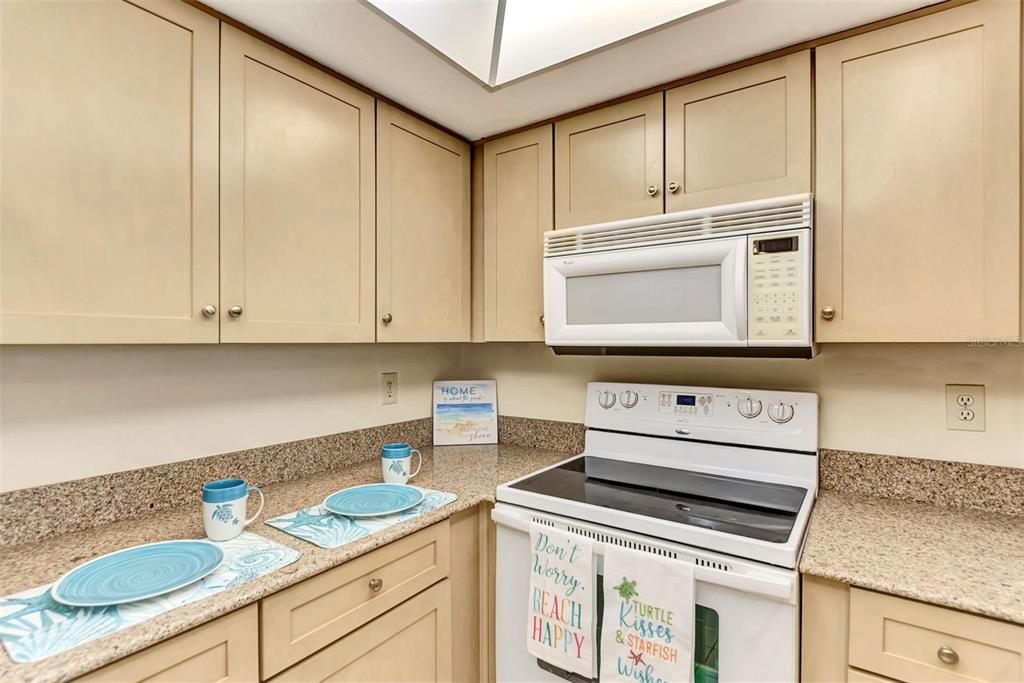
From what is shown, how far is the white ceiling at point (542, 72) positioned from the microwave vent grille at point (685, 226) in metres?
0.42

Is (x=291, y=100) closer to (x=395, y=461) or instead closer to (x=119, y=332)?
(x=119, y=332)

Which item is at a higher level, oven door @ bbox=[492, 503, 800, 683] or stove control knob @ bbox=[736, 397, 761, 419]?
stove control knob @ bbox=[736, 397, 761, 419]

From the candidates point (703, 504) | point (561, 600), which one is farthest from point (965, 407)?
point (561, 600)

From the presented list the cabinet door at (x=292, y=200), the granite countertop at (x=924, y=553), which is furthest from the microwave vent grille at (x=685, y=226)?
the granite countertop at (x=924, y=553)

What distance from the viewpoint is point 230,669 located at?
892mm

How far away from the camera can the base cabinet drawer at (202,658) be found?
770 millimetres

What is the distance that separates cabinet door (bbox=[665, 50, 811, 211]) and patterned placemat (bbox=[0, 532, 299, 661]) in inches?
56.3

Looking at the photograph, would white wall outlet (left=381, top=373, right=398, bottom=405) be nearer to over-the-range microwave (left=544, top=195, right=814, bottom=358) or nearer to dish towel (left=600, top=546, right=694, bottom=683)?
over-the-range microwave (left=544, top=195, right=814, bottom=358)

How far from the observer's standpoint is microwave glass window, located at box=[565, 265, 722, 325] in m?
1.37

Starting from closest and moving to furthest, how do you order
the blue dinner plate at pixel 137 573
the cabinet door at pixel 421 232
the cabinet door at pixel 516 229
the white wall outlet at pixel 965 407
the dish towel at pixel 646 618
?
1. the blue dinner plate at pixel 137 573
2. the dish towel at pixel 646 618
3. the white wall outlet at pixel 965 407
4. the cabinet door at pixel 421 232
5. the cabinet door at pixel 516 229

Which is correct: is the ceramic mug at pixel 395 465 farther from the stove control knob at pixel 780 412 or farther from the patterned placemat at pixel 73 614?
the stove control knob at pixel 780 412

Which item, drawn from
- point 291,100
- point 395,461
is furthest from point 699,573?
point 291,100

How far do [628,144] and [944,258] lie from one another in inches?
34.3

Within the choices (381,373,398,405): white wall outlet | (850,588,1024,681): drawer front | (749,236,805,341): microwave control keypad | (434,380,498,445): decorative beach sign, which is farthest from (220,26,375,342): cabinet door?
(850,588,1024,681): drawer front
